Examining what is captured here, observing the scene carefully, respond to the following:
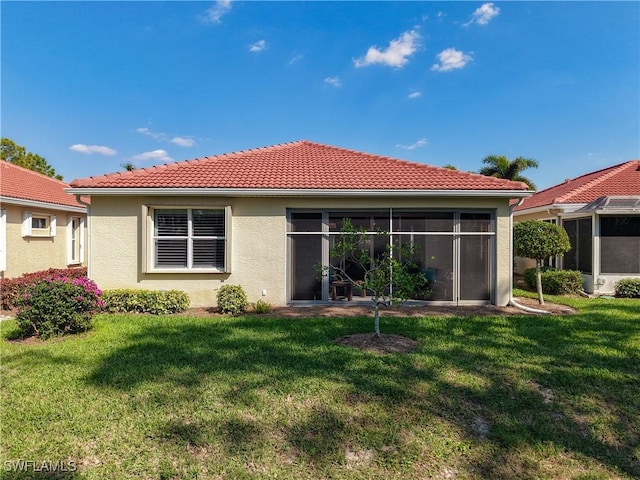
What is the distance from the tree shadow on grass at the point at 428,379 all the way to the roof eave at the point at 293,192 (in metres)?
3.63

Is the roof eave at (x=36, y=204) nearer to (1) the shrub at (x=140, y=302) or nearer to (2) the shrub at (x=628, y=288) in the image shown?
(1) the shrub at (x=140, y=302)

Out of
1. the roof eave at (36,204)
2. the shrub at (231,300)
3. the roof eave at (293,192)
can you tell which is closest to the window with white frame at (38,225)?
the roof eave at (36,204)

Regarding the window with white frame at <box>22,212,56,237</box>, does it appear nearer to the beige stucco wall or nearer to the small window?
the small window

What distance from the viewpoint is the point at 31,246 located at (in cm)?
1263

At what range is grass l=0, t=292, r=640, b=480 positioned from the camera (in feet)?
10.4

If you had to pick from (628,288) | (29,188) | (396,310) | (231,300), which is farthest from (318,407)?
(29,188)

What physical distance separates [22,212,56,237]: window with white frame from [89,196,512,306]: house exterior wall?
503cm

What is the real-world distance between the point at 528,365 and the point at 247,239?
286 inches

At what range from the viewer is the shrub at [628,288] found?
11.8 meters

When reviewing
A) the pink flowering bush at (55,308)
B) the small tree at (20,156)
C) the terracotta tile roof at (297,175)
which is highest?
the small tree at (20,156)

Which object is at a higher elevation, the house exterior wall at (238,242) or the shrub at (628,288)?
the house exterior wall at (238,242)

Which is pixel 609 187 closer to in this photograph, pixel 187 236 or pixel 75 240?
pixel 187 236

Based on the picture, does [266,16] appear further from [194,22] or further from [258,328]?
[258,328]

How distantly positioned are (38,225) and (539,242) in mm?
18272
